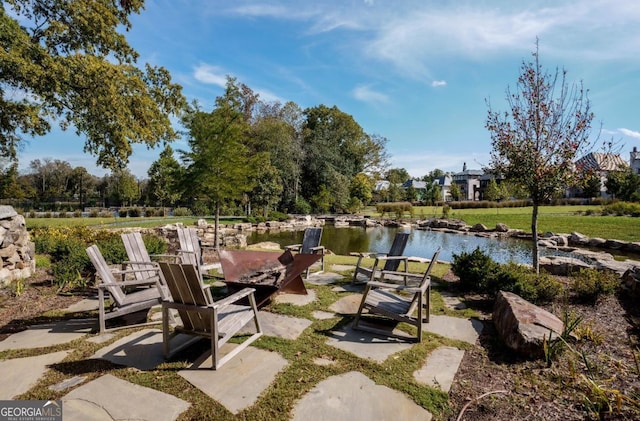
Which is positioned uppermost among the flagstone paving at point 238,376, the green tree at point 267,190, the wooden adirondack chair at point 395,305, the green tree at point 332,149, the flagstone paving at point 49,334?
the green tree at point 332,149

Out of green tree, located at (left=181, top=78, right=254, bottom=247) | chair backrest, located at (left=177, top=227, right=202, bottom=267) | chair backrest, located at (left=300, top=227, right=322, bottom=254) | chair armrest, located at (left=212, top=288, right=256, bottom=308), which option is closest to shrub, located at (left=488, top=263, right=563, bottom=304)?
chair backrest, located at (left=300, top=227, right=322, bottom=254)

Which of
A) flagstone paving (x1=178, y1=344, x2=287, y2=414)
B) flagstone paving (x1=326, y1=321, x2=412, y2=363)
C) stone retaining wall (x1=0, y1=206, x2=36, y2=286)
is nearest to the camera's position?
flagstone paving (x1=178, y1=344, x2=287, y2=414)

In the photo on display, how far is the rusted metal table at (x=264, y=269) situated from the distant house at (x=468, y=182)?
226ft

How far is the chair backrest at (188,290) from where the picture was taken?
268cm

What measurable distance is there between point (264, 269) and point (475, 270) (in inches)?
124

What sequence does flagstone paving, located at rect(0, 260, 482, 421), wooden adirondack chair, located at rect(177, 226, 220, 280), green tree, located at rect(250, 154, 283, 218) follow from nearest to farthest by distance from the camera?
flagstone paving, located at rect(0, 260, 482, 421) < wooden adirondack chair, located at rect(177, 226, 220, 280) < green tree, located at rect(250, 154, 283, 218)

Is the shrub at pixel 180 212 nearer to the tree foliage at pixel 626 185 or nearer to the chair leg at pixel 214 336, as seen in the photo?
the chair leg at pixel 214 336

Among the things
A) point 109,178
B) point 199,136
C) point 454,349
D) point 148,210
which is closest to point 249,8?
point 199,136

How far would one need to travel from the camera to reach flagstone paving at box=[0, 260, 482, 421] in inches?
87.0

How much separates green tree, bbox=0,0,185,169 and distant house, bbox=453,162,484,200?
217 feet

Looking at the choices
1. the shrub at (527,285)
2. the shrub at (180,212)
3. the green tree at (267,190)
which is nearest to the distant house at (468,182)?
the green tree at (267,190)

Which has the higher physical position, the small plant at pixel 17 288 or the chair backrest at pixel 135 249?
the chair backrest at pixel 135 249

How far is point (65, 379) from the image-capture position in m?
2.55

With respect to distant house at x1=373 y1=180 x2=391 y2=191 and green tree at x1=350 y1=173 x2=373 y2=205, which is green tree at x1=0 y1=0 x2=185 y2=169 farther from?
distant house at x1=373 y1=180 x2=391 y2=191
